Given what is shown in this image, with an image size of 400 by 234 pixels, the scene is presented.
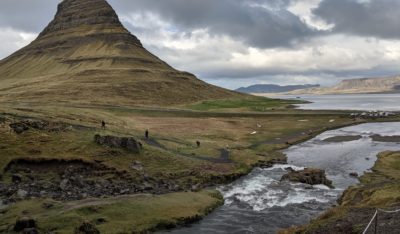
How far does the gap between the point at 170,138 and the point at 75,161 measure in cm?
3023

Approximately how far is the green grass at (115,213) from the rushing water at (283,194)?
209 centimetres

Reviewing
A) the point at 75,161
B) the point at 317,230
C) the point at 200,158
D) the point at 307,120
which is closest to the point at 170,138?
the point at 200,158

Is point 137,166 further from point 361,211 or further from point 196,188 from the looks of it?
point 361,211

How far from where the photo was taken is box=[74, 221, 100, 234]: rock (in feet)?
123

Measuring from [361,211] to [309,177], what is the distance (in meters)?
23.3

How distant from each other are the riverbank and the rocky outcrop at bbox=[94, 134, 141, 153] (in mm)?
32179

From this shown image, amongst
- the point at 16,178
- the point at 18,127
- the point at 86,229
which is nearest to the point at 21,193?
the point at 16,178

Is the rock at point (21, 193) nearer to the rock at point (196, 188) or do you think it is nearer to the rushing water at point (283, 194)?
the rushing water at point (283, 194)

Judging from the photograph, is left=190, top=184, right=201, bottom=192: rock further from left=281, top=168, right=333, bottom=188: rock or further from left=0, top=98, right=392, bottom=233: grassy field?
left=281, top=168, right=333, bottom=188: rock

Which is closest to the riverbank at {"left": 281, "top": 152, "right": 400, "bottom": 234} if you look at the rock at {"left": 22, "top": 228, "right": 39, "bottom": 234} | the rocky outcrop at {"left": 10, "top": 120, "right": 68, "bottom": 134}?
the rock at {"left": 22, "top": 228, "right": 39, "bottom": 234}

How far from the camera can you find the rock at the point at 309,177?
203ft

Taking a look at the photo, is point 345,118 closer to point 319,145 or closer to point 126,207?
point 319,145

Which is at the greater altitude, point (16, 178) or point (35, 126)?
point (35, 126)

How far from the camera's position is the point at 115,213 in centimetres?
4288
